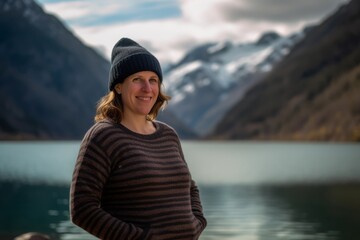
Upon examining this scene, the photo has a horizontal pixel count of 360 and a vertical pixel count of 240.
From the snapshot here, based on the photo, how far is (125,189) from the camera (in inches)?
Result: 170

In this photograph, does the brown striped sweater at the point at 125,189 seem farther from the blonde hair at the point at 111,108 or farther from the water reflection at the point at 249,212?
the water reflection at the point at 249,212

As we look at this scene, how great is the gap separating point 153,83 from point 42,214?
111 ft

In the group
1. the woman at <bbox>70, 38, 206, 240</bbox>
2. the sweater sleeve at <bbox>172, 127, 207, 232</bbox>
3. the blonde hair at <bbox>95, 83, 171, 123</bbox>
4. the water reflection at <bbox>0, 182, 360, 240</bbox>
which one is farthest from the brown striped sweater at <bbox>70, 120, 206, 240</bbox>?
the water reflection at <bbox>0, 182, 360, 240</bbox>

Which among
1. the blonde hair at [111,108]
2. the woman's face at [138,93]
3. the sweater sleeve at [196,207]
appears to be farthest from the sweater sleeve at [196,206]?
the blonde hair at [111,108]

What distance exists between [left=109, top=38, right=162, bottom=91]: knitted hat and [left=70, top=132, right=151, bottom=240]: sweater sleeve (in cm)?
57

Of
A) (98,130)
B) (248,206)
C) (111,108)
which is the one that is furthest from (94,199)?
(248,206)

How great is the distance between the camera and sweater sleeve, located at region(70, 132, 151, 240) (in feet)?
13.6

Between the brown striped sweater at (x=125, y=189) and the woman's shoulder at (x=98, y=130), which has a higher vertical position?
the woman's shoulder at (x=98, y=130)

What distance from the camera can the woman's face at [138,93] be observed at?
15.1 feet

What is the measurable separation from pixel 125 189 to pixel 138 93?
69 cm

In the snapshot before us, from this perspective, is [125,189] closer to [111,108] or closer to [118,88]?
[111,108]

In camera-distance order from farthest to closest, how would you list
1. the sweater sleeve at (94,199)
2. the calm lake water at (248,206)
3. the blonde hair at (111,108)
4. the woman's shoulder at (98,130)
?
1. the calm lake water at (248,206)
2. the blonde hair at (111,108)
3. the woman's shoulder at (98,130)
4. the sweater sleeve at (94,199)

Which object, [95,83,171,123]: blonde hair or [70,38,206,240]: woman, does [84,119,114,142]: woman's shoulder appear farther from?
[95,83,171,123]: blonde hair

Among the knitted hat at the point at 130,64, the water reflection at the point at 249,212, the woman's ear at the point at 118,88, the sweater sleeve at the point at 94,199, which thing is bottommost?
the sweater sleeve at the point at 94,199
